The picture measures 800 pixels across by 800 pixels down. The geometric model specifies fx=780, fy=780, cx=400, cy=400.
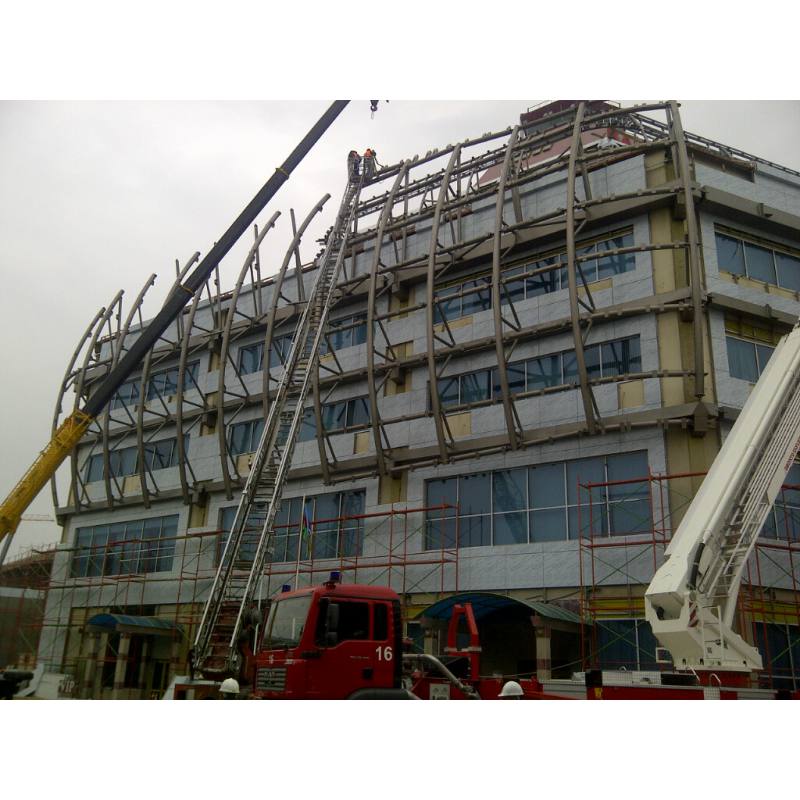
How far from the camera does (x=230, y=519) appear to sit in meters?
28.8

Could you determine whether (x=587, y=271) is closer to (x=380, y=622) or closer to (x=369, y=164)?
(x=369, y=164)

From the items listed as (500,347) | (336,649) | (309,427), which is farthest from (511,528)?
(336,649)

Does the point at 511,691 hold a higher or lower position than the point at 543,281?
lower

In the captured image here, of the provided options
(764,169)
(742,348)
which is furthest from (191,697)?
(764,169)

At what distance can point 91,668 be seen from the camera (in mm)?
30078

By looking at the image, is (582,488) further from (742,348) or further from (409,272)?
(409,272)

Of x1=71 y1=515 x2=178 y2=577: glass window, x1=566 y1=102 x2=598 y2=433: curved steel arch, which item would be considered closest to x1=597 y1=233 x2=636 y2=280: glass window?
x1=566 y1=102 x2=598 y2=433: curved steel arch

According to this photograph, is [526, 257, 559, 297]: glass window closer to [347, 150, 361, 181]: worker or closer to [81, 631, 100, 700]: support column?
[347, 150, 361, 181]: worker

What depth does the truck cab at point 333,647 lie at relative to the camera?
11273 mm

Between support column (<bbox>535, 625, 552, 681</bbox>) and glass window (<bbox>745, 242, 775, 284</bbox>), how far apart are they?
11708mm

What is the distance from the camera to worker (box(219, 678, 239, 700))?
39.5ft

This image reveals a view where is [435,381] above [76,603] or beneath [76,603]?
above

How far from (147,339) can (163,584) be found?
11743 mm

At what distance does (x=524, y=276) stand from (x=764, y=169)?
28.7ft
